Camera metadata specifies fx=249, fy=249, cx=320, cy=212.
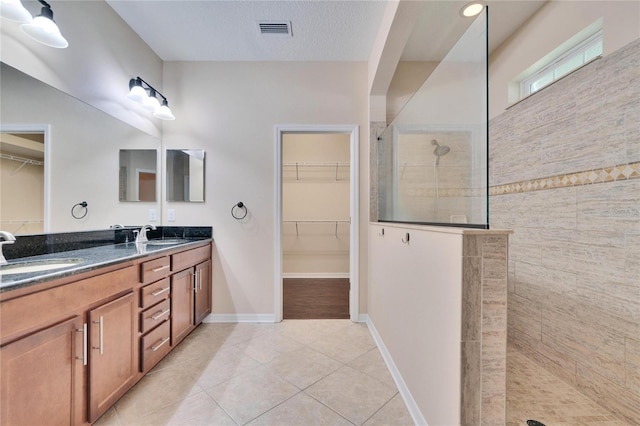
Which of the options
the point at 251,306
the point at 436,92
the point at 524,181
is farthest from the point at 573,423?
the point at 251,306

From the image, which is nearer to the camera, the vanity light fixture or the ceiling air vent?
the vanity light fixture

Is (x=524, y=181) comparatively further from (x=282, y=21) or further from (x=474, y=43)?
(x=282, y=21)

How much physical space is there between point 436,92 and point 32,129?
92.9 inches

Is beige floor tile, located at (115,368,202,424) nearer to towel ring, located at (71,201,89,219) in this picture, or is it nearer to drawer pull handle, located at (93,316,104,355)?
drawer pull handle, located at (93,316,104,355)

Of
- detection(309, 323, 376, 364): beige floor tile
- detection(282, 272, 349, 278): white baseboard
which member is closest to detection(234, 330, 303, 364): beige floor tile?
detection(309, 323, 376, 364): beige floor tile

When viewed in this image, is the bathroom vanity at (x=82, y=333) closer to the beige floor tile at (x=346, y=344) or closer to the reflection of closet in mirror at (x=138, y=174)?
the reflection of closet in mirror at (x=138, y=174)

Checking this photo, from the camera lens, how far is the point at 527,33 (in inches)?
80.4

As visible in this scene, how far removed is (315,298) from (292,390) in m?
1.70

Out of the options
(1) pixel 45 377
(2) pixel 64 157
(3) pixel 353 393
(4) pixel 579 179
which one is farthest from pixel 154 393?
(4) pixel 579 179

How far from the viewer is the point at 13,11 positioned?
116 centimetres

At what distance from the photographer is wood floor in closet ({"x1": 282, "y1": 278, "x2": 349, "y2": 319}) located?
274 centimetres

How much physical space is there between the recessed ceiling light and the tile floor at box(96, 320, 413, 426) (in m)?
2.66

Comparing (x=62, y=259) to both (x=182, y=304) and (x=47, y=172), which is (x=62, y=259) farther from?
(x=182, y=304)

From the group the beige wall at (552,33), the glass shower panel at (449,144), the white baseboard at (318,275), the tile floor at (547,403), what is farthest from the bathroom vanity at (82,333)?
the beige wall at (552,33)
